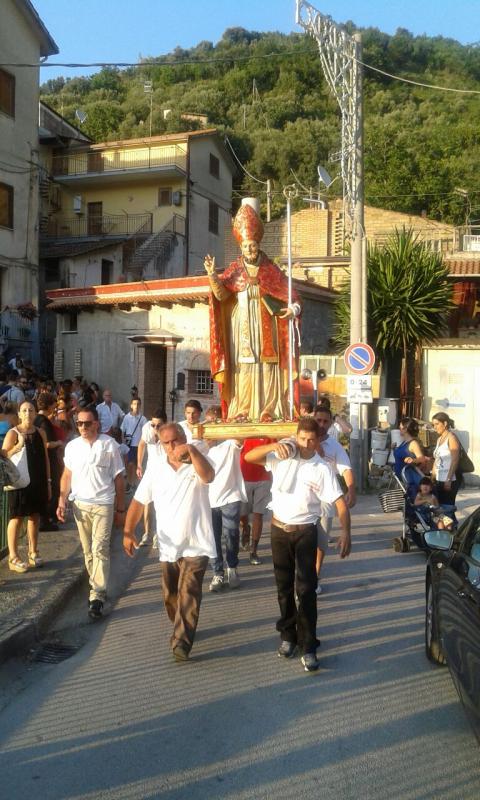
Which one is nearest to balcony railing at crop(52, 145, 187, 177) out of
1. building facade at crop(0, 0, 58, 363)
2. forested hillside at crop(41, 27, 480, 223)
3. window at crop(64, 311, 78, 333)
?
building facade at crop(0, 0, 58, 363)

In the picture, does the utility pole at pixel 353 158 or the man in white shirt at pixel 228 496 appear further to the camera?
the utility pole at pixel 353 158

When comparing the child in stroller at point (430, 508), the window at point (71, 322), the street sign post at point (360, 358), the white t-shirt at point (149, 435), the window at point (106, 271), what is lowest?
the child in stroller at point (430, 508)

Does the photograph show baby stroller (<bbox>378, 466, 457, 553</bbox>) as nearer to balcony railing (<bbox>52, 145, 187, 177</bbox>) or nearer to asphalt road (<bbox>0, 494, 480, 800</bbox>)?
asphalt road (<bbox>0, 494, 480, 800</bbox>)

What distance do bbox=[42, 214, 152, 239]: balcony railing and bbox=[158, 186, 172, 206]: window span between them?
782 mm

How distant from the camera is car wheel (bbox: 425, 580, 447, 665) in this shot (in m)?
5.63

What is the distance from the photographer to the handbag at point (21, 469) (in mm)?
8016

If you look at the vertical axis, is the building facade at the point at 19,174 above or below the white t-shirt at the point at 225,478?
above

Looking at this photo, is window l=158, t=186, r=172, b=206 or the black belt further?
window l=158, t=186, r=172, b=206

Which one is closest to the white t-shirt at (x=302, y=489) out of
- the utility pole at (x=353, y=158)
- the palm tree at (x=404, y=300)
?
the utility pole at (x=353, y=158)

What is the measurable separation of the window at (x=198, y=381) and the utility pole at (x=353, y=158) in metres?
8.90

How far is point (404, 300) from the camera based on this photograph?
17547 millimetres

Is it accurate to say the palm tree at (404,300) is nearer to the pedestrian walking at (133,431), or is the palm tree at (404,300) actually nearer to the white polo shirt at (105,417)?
the white polo shirt at (105,417)

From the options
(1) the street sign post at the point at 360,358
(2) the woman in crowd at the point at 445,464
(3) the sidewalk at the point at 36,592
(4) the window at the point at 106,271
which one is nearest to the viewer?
(3) the sidewalk at the point at 36,592

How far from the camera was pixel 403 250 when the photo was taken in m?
18.2
